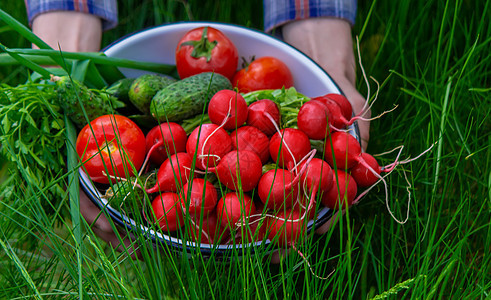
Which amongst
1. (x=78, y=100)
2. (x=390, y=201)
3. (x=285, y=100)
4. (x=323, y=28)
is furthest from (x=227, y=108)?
(x=323, y=28)

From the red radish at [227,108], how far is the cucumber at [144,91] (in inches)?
6.5

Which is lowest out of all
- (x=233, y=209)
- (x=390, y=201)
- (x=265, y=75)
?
(x=390, y=201)

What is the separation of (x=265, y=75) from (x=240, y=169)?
32cm

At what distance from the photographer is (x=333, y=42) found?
1186 millimetres

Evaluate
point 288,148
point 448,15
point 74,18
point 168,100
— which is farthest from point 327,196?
point 74,18

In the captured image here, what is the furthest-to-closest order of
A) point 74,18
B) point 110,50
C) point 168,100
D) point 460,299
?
point 74,18, point 110,50, point 168,100, point 460,299

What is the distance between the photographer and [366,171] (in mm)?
842

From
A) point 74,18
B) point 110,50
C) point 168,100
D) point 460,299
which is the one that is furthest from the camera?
point 74,18

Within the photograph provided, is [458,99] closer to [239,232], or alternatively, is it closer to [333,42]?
[333,42]

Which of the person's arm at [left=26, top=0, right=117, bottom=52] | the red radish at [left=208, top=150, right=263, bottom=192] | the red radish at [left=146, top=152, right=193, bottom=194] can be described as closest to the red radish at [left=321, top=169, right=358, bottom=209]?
the red radish at [left=208, top=150, right=263, bottom=192]

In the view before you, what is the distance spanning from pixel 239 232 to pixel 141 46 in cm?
54

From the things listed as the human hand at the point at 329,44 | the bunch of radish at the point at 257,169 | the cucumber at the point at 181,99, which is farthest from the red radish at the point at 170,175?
the human hand at the point at 329,44

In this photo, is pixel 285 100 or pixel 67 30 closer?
pixel 285 100

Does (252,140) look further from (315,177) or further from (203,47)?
(203,47)
